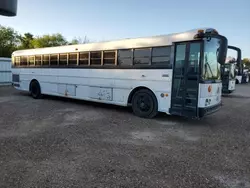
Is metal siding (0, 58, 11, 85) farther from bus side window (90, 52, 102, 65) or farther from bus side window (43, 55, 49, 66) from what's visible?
bus side window (90, 52, 102, 65)

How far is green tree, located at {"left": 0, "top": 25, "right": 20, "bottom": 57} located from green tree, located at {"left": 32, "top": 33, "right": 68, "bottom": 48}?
16.7ft

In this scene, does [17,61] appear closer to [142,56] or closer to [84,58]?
[84,58]

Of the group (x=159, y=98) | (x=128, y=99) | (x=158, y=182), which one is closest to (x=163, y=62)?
(x=159, y=98)

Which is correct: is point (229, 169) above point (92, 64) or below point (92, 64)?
below

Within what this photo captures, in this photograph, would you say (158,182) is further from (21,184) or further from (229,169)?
(21,184)

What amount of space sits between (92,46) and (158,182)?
6.27 meters

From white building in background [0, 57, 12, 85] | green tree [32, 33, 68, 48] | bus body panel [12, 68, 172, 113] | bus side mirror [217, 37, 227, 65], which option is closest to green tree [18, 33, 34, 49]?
green tree [32, 33, 68, 48]

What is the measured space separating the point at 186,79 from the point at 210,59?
922 mm

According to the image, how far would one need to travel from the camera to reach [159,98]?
20.9ft

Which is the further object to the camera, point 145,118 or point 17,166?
point 145,118

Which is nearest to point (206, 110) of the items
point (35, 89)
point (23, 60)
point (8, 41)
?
point (35, 89)

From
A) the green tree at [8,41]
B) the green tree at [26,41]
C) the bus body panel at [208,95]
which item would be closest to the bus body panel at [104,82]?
the bus body panel at [208,95]

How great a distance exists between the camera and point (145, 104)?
22.2 feet

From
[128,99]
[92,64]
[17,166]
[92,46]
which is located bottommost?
[17,166]
